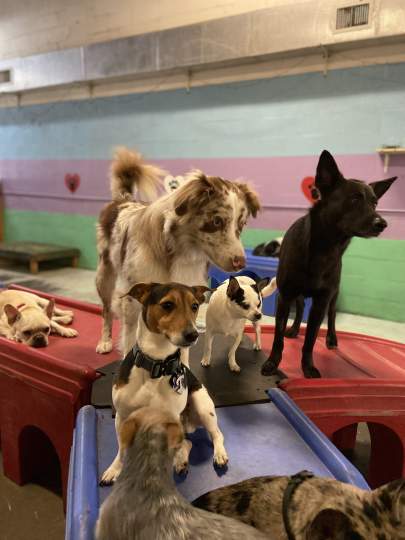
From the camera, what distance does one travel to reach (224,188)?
169 cm

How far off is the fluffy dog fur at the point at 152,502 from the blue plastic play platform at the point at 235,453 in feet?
0.63

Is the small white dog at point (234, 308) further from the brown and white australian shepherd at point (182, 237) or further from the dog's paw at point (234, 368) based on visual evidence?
the brown and white australian shepherd at point (182, 237)

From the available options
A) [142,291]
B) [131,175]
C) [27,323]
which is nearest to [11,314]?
[27,323]

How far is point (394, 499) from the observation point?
2.69ft

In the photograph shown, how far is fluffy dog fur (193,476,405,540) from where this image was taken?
80 cm

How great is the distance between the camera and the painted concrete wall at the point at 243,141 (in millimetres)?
4082

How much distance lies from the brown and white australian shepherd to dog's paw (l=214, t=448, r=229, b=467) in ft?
2.23

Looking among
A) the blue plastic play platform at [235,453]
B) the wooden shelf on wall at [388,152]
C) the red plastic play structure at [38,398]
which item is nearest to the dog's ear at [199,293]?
the blue plastic play platform at [235,453]

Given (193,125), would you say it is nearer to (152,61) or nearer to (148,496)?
(152,61)

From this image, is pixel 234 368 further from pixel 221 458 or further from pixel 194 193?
pixel 194 193

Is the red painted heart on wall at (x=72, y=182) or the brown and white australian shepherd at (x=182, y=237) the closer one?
the brown and white australian shepherd at (x=182, y=237)

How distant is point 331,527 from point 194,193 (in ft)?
3.97

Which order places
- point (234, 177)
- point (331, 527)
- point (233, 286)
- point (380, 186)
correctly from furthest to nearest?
point (234, 177)
point (380, 186)
point (233, 286)
point (331, 527)

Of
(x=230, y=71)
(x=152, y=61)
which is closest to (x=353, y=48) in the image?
(x=230, y=71)
